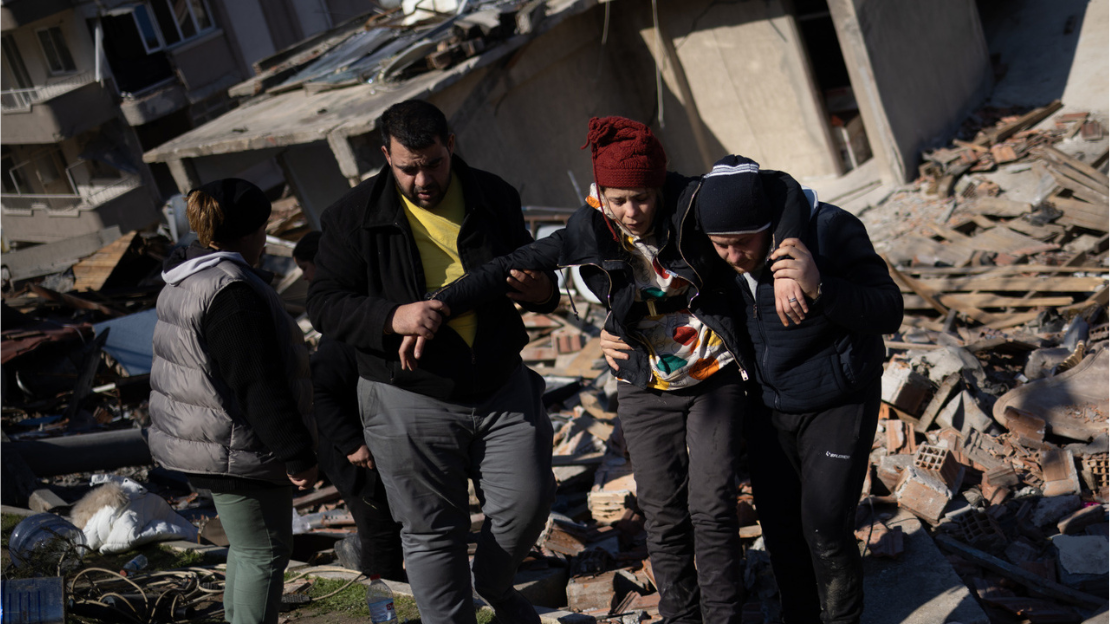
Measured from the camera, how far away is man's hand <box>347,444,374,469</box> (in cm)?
378

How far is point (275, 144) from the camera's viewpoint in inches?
398

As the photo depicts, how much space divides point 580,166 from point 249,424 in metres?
10.2

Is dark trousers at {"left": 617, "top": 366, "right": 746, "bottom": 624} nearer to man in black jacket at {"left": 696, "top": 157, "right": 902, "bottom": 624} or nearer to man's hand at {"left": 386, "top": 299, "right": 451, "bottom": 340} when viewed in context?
man in black jacket at {"left": 696, "top": 157, "right": 902, "bottom": 624}

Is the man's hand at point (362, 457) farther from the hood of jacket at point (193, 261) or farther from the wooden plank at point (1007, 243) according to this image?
the wooden plank at point (1007, 243)

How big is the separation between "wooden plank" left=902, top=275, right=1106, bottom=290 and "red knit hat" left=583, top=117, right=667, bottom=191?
589cm

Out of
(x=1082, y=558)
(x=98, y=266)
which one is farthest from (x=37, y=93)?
(x=1082, y=558)

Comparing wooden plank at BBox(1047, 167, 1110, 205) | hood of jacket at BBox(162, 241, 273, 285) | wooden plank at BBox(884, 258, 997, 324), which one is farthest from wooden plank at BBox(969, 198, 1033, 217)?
hood of jacket at BBox(162, 241, 273, 285)

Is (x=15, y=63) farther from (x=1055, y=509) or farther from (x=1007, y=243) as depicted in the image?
(x=1055, y=509)

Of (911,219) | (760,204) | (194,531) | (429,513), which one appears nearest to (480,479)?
(429,513)

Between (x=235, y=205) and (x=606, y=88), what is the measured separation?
10640 mm

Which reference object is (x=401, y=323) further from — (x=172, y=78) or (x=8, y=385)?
(x=172, y=78)

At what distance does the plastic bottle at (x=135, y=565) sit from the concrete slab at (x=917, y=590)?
12.5 ft

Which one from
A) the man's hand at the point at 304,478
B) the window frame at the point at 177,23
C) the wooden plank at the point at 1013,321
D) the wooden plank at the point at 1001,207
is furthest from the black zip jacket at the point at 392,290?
the window frame at the point at 177,23

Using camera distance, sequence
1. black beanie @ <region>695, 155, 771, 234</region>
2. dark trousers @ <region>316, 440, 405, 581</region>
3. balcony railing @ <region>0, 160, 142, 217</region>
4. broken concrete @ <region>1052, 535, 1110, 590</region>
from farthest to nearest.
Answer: balcony railing @ <region>0, 160, 142, 217</region> < dark trousers @ <region>316, 440, 405, 581</region> < broken concrete @ <region>1052, 535, 1110, 590</region> < black beanie @ <region>695, 155, 771, 234</region>
